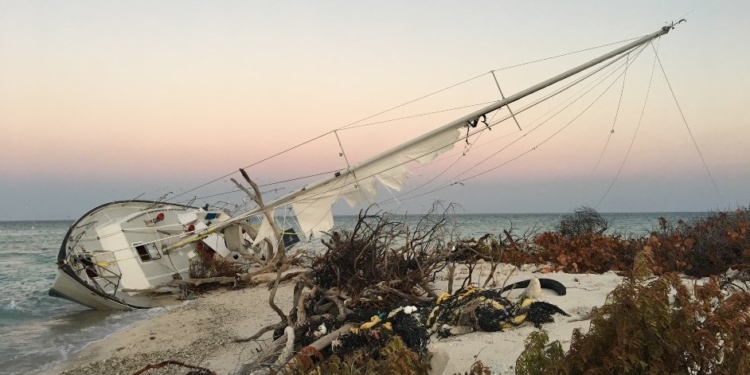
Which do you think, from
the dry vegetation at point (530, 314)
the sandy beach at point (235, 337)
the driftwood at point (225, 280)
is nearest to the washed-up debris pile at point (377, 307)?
the dry vegetation at point (530, 314)

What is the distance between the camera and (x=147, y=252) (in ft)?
54.4

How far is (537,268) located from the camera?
11.5m

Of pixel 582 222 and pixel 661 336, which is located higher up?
pixel 661 336

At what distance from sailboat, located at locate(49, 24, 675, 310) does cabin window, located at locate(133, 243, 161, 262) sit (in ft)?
0.09

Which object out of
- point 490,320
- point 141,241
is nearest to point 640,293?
point 490,320

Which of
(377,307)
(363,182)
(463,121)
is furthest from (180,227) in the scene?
(377,307)

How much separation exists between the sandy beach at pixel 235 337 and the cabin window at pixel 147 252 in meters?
2.76

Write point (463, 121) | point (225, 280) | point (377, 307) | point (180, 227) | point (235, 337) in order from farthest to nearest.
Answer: point (180, 227), point (225, 280), point (463, 121), point (235, 337), point (377, 307)

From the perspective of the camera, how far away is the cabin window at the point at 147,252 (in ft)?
54.0

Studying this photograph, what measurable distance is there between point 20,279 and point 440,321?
21.2m

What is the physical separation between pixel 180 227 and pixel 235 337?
9377mm

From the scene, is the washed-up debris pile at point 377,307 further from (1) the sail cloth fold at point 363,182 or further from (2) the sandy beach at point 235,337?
(1) the sail cloth fold at point 363,182

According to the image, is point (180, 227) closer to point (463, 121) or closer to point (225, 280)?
point (225, 280)

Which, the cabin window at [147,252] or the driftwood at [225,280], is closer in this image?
the driftwood at [225,280]
